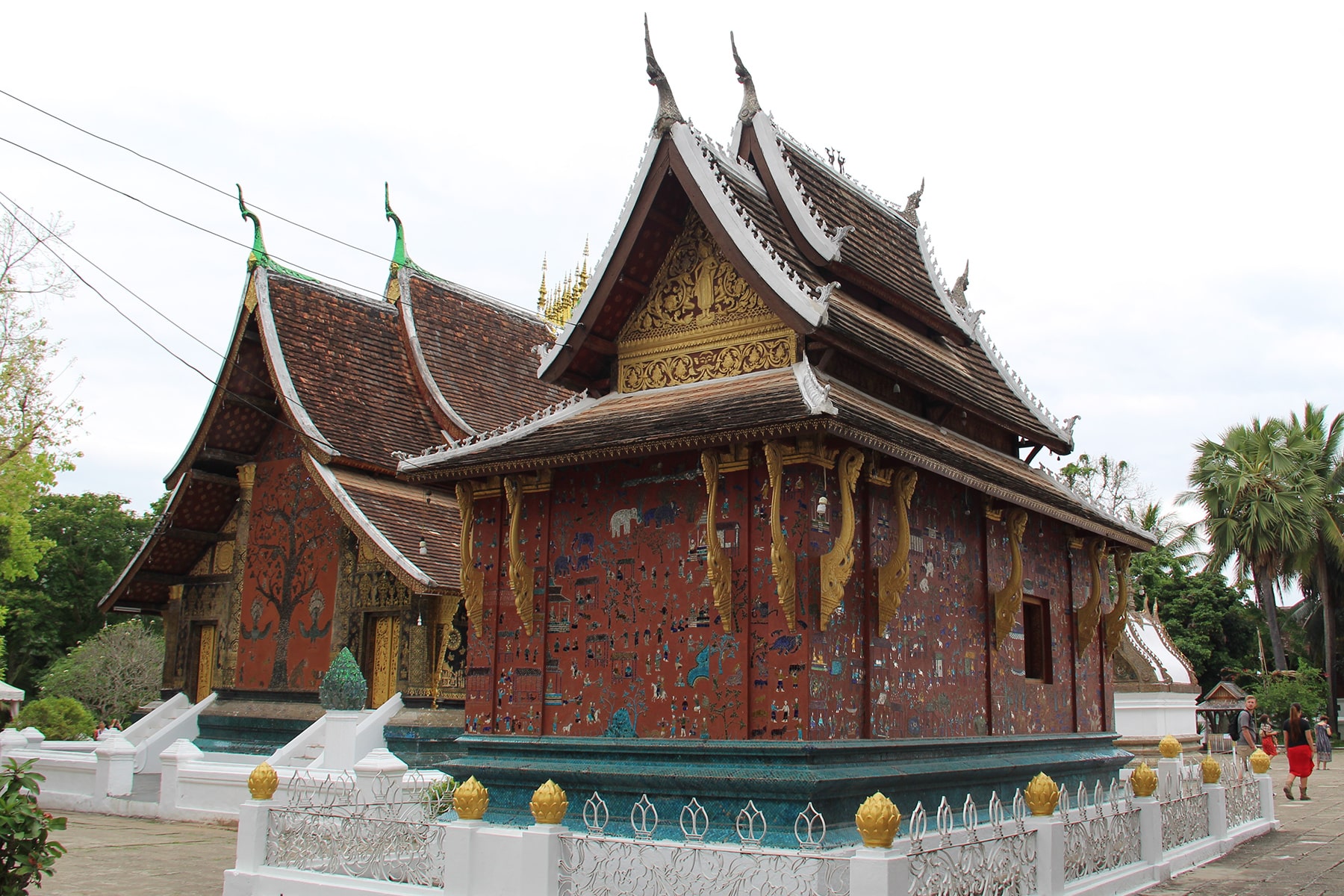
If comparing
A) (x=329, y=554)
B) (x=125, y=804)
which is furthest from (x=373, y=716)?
(x=125, y=804)

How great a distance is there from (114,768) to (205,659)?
9.49 feet

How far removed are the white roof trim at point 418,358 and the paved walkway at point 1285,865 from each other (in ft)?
36.5

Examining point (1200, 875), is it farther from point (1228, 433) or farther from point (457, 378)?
point (1228, 433)

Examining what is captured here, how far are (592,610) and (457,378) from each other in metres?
9.47

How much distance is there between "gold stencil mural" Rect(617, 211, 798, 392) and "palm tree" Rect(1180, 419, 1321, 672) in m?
33.2

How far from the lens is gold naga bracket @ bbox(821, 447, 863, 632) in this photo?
29.9ft

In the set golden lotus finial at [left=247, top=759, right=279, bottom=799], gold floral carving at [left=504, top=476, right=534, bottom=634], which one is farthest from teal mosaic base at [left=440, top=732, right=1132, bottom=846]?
golden lotus finial at [left=247, top=759, right=279, bottom=799]

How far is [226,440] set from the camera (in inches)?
720

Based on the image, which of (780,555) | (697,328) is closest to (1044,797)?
(780,555)

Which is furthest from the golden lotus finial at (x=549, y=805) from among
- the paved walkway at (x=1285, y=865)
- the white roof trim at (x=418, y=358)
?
the white roof trim at (x=418, y=358)

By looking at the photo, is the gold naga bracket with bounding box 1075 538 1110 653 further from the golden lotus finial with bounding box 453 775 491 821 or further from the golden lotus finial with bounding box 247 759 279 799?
the golden lotus finial with bounding box 247 759 279 799

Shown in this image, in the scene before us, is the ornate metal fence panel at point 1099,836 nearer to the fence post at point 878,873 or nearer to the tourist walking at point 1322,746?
the fence post at point 878,873

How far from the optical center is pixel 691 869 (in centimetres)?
741

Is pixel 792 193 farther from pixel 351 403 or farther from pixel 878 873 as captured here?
pixel 351 403
